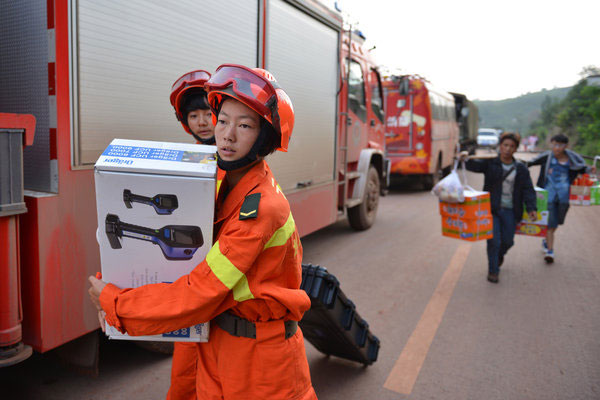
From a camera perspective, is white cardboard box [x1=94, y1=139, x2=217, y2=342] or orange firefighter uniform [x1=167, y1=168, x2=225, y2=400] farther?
orange firefighter uniform [x1=167, y1=168, x2=225, y2=400]

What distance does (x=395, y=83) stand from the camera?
13461 mm

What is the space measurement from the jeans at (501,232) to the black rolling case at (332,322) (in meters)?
2.78

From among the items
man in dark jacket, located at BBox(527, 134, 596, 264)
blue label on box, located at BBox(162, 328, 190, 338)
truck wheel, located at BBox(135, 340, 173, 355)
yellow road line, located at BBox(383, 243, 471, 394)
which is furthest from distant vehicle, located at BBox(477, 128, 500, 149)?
blue label on box, located at BBox(162, 328, 190, 338)

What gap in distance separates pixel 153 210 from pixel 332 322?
1.73 m

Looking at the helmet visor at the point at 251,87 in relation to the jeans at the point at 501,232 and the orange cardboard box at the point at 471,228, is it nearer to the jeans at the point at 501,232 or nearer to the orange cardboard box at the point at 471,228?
the orange cardboard box at the point at 471,228

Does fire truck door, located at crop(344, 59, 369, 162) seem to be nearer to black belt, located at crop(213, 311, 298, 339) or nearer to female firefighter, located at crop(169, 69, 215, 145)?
female firefighter, located at crop(169, 69, 215, 145)

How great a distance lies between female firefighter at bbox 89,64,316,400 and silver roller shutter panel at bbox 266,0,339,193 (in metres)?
2.94

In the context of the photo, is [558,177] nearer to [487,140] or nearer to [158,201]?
[158,201]

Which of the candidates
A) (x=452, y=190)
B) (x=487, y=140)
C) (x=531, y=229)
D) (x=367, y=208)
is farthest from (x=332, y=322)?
(x=487, y=140)

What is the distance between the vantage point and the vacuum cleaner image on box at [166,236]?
1634 mm

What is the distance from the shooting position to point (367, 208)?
28.5 feet

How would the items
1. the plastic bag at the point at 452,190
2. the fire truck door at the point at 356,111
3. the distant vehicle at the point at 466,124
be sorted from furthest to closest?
the distant vehicle at the point at 466,124 < the fire truck door at the point at 356,111 < the plastic bag at the point at 452,190

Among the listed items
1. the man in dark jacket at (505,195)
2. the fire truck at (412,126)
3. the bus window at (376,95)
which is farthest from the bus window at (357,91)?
the fire truck at (412,126)

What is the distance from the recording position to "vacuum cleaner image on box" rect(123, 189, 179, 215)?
63.1 inches
